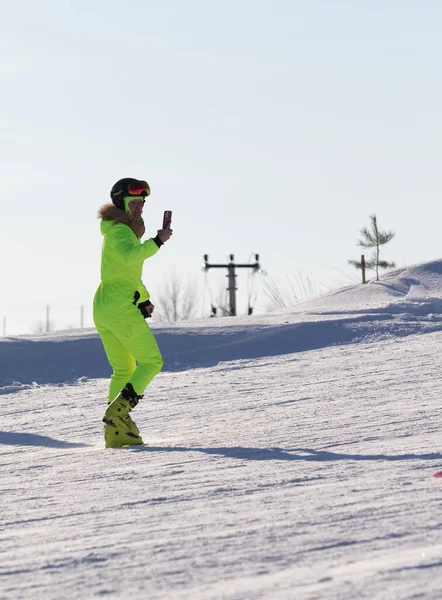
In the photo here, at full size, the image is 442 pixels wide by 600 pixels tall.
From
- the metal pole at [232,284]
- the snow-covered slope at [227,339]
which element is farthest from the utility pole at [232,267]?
the snow-covered slope at [227,339]

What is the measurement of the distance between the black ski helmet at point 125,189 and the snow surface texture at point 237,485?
1.61 metres

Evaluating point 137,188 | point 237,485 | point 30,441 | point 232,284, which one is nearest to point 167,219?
point 137,188

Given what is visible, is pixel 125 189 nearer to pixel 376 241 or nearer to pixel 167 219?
pixel 167 219

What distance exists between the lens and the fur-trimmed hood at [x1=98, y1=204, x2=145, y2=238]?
6.83m

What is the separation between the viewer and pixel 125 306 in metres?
6.70

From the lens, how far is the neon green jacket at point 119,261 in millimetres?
6637

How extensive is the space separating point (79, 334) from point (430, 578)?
434 inches

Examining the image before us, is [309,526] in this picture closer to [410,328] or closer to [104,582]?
[104,582]

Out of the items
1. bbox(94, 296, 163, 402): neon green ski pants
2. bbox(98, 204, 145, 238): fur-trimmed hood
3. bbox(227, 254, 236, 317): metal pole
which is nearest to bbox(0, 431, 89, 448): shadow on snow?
bbox(94, 296, 163, 402): neon green ski pants

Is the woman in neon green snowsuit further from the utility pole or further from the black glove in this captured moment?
the utility pole

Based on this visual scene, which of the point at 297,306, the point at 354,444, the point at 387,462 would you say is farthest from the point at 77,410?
the point at 297,306

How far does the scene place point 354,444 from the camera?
231 inches

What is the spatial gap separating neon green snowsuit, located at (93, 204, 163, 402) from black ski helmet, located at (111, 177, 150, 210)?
6cm

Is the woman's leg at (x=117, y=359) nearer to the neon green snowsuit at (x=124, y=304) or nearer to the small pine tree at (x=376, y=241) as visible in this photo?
the neon green snowsuit at (x=124, y=304)
